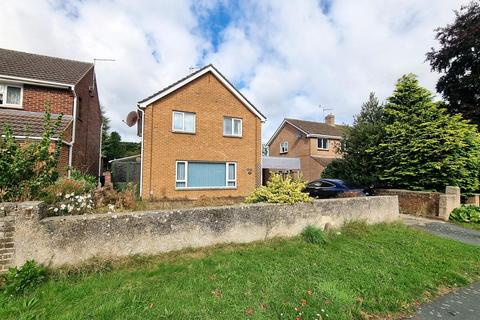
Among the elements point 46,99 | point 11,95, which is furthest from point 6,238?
point 11,95

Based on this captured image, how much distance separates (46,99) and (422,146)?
19567mm

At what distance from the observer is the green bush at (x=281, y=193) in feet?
22.9

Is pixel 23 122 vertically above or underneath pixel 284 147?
underneath

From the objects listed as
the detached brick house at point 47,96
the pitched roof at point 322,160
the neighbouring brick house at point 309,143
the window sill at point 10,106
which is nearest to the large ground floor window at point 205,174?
the detached brick house at point 47,96

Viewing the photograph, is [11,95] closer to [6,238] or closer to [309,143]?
[6,238]

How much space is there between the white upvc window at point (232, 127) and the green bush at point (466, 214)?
38.1ft

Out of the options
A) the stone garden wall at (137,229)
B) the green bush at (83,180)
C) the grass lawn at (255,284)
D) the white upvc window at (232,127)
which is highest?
the white upvc window at (232,127)

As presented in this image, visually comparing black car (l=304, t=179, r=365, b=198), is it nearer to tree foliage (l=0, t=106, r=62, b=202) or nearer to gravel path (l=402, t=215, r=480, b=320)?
gravel path (l=402, t=215, r=480, b=320)

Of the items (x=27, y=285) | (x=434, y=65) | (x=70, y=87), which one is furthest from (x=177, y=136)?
(x=434, y=65)

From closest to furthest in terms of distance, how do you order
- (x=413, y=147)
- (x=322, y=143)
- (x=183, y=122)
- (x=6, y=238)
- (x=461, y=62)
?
(x=6, y=238) < (x=413, y=147) < (x=183, y=122) < (x=461, y=62) < (x=322, y=143)

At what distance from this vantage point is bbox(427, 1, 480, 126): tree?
16969 millimetres

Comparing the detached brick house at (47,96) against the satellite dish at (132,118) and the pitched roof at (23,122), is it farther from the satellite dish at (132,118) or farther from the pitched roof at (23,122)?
the satellite dish at (132,118)

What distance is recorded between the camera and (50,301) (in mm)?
3494

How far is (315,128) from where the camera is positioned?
1164 inches
